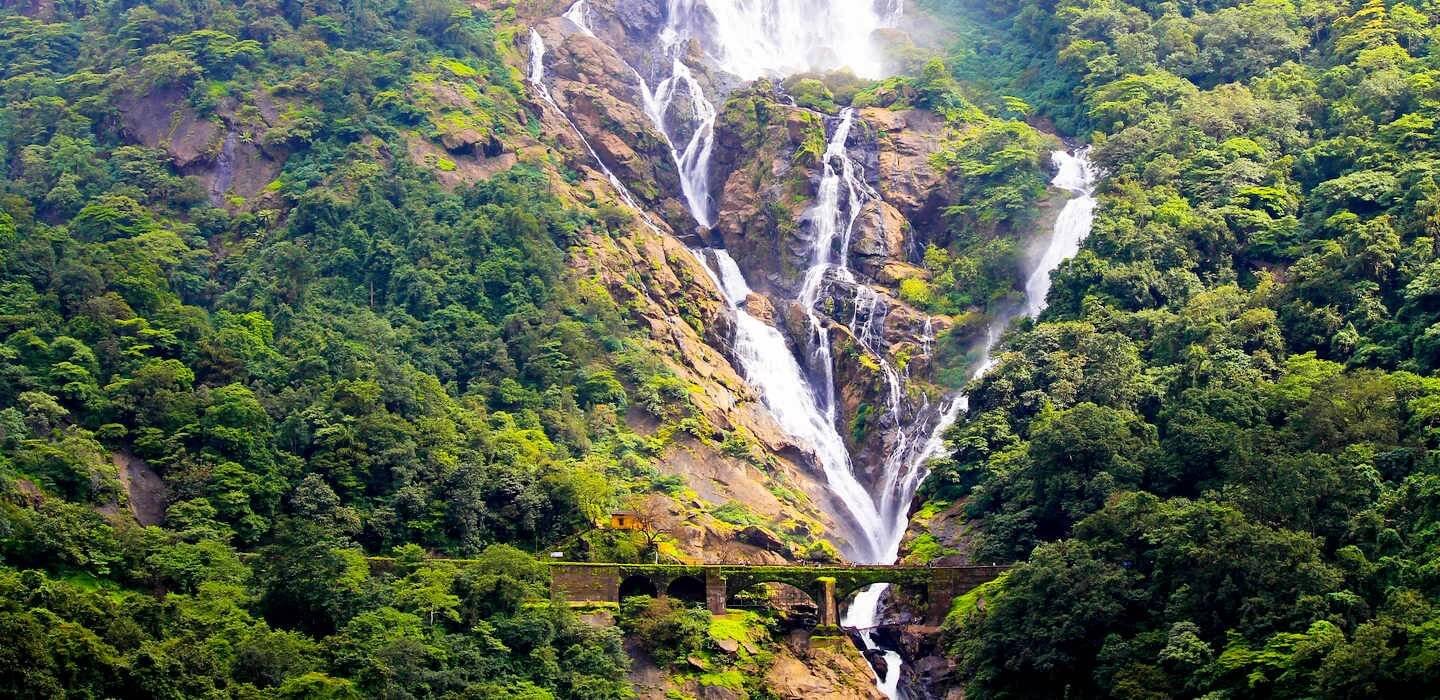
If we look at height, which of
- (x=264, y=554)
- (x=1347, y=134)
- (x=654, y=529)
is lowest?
(x=264, y=554)

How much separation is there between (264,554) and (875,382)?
28773 millimetres

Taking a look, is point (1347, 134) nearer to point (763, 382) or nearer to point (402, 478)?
point (763, 382)

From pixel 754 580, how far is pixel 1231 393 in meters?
16.5

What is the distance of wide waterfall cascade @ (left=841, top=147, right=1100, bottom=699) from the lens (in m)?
60.1

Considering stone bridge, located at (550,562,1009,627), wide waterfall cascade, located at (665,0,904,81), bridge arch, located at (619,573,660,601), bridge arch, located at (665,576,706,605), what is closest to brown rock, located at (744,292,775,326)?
stone bridge, located at (550,562,1009,627)

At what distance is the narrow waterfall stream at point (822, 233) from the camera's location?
68250mm

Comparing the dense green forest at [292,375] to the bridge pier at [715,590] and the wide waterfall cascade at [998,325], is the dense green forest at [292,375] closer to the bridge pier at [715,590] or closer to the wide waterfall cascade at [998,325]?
the bridge pier at [715,590]

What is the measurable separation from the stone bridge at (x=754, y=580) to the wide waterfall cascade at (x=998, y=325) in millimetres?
2167

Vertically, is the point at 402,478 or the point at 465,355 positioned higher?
the point at 465,355

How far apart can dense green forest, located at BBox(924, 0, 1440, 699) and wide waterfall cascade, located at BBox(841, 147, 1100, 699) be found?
80.7 inches

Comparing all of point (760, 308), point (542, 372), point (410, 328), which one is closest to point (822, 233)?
point (760, 308)

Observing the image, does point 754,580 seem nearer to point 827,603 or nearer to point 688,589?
point 688,589

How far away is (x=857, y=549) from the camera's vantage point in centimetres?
6531

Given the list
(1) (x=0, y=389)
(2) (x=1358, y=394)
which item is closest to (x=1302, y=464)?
(2) (x=1358, y=394)
